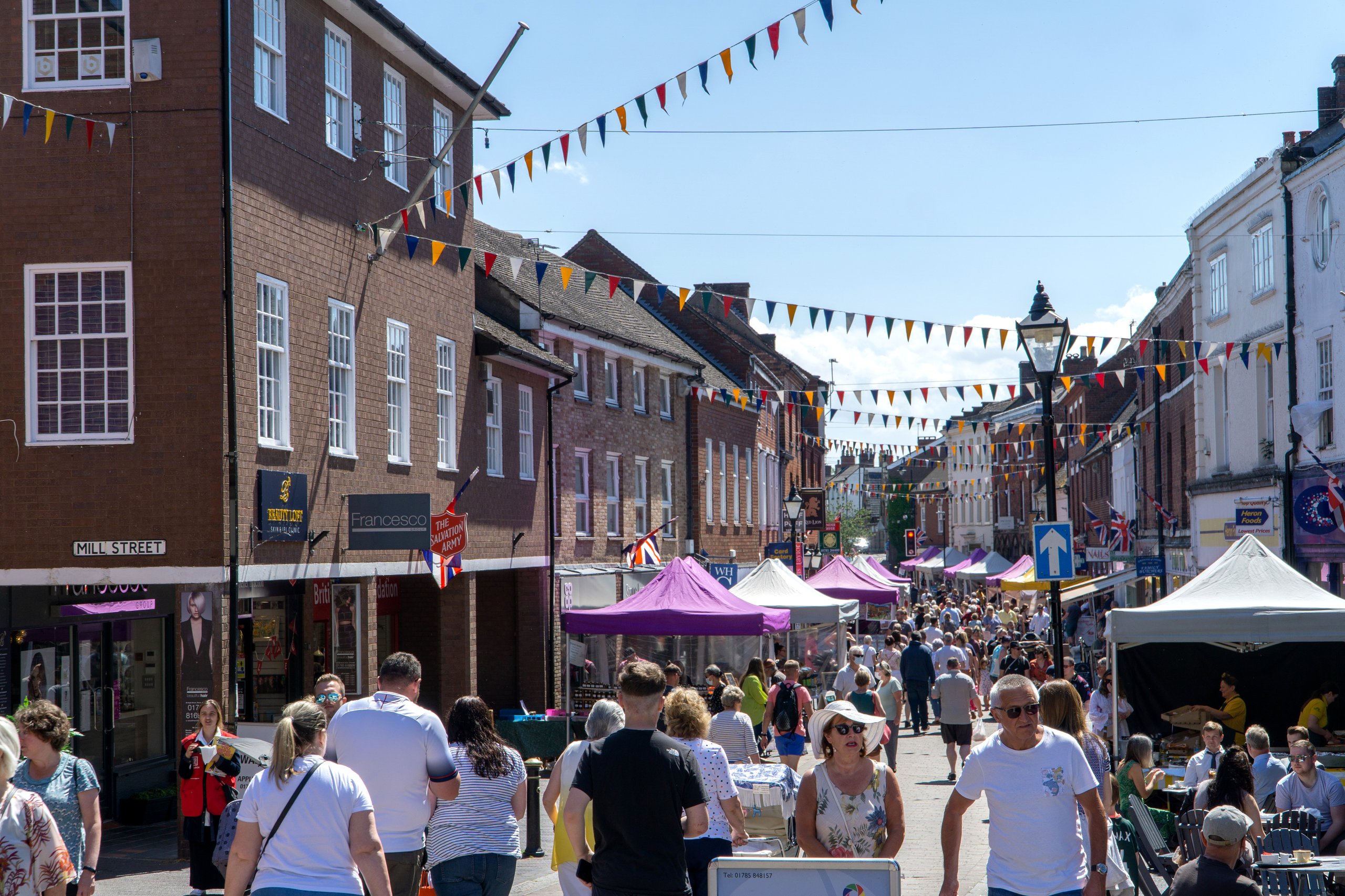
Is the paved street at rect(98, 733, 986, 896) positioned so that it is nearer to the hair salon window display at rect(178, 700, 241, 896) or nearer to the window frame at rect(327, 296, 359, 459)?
the hair salon window display at rect(178, 700, 241, 896)

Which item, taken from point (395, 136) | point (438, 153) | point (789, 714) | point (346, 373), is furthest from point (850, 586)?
point (346, 373)

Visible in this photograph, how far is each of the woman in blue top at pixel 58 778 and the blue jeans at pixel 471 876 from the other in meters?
1.73

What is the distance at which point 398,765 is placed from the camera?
6910mm

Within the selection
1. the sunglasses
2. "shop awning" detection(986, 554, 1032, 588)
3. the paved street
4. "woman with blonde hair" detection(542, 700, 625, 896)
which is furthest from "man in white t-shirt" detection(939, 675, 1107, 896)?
"shop awning" detection(986, 554, 1032, 588)

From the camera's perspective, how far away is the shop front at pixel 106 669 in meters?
14.4

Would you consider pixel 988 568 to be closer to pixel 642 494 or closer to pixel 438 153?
pixel 642 494

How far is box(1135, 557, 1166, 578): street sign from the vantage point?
2983 cm

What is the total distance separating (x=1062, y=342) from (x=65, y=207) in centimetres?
1010

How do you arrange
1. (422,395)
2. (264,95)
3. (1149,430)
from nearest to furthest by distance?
(264,95) < (422,395) < (1149,430)

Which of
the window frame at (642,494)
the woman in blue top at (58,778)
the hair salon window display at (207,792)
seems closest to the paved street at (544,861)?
the hair salon window display at (207,792)

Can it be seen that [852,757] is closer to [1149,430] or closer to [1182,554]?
[1182,554]

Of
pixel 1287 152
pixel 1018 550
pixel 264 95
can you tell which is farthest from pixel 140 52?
pixel 1018 550

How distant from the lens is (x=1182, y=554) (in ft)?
123

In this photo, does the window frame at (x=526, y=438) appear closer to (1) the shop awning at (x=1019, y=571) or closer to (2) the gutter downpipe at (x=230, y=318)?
(2) the gutter downpipe at (x=230, y=318)
